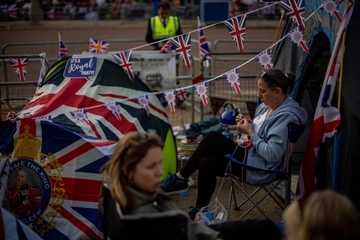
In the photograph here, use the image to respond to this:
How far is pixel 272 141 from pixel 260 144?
97mm

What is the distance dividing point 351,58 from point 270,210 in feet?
5.43

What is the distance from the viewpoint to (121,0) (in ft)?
93.8

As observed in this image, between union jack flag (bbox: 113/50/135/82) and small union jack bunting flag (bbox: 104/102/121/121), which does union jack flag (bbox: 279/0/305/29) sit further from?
small union jack bunting flag (bbox: 104/102/121/121)

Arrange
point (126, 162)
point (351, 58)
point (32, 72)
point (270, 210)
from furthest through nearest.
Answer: point (32, 72)
point (270, 210)
point (351, 58)
point (126, 162)

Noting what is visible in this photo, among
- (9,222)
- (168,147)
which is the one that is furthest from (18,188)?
(168,147)

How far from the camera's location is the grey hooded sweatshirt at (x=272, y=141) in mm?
4188

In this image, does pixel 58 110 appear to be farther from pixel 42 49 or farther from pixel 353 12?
pixel 42 49

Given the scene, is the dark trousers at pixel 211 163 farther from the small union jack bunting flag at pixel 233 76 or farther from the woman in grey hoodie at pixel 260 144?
the small union jack bunting flag at pixel 233 76

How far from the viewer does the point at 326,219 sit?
2053mm

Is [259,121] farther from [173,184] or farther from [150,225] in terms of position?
[150,225]

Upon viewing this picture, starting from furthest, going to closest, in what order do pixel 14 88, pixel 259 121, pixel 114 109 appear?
pixel 14 88
pixel 114 109
pixel 259 121

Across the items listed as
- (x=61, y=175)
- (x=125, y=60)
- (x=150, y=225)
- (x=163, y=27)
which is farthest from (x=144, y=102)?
(x=163, y=27)

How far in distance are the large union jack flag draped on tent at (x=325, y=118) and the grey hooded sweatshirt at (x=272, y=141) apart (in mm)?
200

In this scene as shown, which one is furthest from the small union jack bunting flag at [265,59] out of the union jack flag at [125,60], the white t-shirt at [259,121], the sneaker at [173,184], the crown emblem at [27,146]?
the crown emblem at [27,146]
